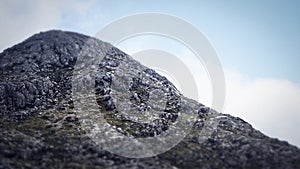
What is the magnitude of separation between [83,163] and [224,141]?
36.0 metres

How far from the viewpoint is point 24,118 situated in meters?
88.7

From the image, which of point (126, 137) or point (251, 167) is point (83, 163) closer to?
point (126, 137)

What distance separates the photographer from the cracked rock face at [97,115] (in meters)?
69.5

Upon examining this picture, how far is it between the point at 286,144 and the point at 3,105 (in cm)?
7739

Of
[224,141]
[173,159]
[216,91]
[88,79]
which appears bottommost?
[173,159]

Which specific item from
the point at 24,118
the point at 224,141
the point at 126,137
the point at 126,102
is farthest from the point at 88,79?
the point at 224,141

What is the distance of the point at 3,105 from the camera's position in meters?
91.3

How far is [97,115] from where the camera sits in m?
91.6

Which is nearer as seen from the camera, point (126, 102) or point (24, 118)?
point (24, 118)

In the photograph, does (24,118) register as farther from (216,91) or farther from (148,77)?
(216,91)

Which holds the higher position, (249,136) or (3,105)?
(249,136)

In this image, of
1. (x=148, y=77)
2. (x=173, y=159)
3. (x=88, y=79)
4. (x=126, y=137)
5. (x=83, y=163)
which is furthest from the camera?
(x=148, y=77)

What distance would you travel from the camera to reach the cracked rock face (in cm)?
6950

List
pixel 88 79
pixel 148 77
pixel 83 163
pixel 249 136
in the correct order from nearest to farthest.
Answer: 1. pixel 83 163
2. pixel 249 136
3. pixel 88 79
4. pixel 148 77
